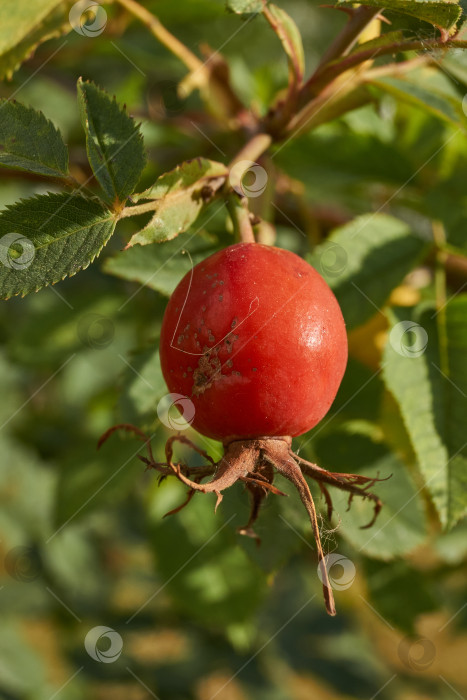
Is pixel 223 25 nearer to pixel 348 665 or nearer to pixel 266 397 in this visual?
pixel 266 397

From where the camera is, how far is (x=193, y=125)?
1.61 m

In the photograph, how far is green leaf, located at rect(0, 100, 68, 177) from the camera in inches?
29.1

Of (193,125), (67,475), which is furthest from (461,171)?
(67,475)

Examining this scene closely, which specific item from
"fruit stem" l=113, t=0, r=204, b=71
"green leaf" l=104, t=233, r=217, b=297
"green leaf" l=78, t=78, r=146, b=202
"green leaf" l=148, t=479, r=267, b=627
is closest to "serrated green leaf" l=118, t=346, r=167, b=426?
"green leaf" l=104, t=233, r=217, b=297

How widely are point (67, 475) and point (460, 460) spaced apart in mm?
984

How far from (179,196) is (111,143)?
0.32 ft

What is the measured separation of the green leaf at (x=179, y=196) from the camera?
0.76 m

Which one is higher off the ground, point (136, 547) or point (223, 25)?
point (223, 25)

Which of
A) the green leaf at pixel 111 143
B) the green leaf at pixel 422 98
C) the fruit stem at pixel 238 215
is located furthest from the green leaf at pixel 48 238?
the green leaf at pixel 422 98

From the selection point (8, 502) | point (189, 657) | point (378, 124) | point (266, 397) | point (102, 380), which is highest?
point (266, 397)

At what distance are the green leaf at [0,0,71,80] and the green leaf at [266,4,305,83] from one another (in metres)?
0.40

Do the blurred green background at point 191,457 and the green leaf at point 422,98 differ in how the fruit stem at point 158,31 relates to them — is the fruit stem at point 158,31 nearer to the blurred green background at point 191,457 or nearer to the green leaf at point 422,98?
the blurred green background at point 191,457

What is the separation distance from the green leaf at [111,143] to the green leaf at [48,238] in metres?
0.03

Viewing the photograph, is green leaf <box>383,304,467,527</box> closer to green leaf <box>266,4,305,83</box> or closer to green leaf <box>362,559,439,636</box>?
green leaf <box>266,4,305,83</box>
